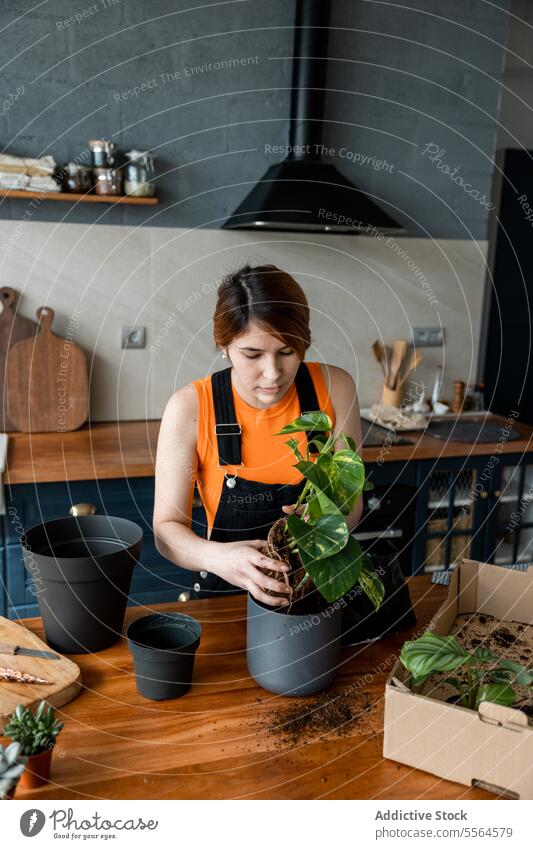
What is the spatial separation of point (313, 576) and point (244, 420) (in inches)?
31.2

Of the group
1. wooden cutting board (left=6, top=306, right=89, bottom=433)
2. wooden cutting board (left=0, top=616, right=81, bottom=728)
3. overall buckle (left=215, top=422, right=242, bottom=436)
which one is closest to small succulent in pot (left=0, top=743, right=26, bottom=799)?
wooden cutting board (left=0, top=616, right=81, bottom=728)

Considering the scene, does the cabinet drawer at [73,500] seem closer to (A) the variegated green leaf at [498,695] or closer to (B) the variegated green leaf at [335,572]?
(B) the variegated green leaf at [335,572]

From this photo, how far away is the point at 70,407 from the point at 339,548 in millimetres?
1784

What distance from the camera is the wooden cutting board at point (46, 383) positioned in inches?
96.6

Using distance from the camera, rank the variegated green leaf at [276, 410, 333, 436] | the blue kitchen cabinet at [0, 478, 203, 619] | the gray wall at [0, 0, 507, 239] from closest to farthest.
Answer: the variegated green leaf at [276, 410, 333, 436], the blue kitchen cabinet at [0, 478, 203, 619], the gray wall at [0, 0, 507, 239]

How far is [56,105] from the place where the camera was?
2.43m

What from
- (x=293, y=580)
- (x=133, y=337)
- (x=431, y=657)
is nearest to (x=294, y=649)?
(x=293, y=580)

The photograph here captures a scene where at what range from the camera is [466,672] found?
102 cm

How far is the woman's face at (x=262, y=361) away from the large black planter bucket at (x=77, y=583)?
47 centimetres

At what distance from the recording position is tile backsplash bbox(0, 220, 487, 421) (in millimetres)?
2516

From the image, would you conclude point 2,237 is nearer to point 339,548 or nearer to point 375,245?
point 375,245

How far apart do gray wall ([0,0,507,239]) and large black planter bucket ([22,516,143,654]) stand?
1.58 metres
